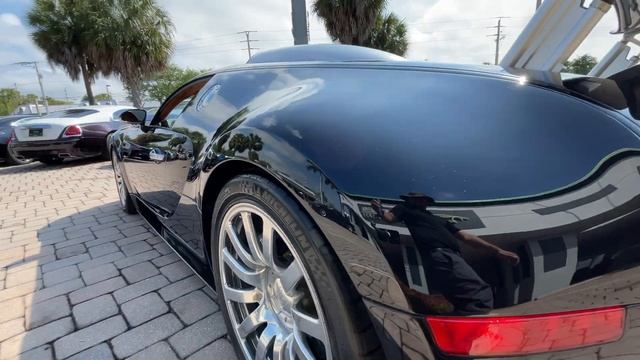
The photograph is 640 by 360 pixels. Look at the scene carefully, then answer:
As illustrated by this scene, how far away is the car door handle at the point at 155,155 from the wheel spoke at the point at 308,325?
4.99ft

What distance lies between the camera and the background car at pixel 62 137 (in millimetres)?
7738

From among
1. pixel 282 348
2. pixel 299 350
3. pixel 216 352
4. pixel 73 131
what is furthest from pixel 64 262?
pixel 73 131

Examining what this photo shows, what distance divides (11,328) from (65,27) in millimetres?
16624

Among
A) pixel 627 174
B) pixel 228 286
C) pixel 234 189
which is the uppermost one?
pixel 627 174

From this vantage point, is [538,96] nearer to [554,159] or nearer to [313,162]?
[554,159]

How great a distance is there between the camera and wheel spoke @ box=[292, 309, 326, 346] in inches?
42.0

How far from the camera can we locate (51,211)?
15.0 ft

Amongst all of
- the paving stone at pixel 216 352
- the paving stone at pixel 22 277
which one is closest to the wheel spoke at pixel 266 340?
the paving stone at pixel 216 352

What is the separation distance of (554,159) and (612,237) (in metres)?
0.19

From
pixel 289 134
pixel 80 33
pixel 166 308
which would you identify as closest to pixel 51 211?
pixel 166 308

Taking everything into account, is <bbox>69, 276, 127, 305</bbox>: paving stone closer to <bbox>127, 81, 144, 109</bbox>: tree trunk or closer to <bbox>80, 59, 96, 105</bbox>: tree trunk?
<bbox>127, 81, 144, 109</bbox>: tree trunk

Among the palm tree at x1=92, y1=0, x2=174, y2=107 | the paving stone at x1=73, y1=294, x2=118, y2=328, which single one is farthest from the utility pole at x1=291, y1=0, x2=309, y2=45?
the palm tree at x1=92, y1=0, x2=174, y2=107

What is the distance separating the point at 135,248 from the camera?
309cm

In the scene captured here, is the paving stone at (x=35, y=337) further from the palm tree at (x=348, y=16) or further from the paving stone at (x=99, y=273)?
the palm tree at (x=348, y=16)
